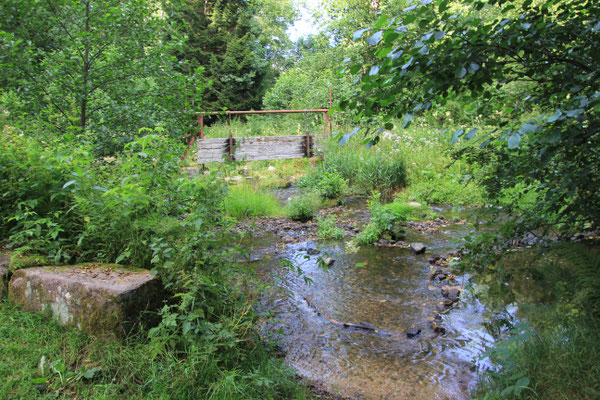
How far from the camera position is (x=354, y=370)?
2.83 m

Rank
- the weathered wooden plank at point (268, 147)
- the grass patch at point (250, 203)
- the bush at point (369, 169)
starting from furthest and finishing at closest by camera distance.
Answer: the weathered wooden plank at point (268, 147)
the bush at point (369, 169)
the grass patch at point (250, 203)

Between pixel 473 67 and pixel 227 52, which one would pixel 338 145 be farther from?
pixel 227 52

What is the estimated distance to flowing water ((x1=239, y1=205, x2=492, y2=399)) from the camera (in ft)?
8.80

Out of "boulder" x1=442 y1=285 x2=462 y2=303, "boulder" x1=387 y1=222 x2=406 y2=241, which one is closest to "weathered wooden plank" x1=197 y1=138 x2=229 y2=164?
"boulder" x1=387 y1=222 x2=406 y2=241

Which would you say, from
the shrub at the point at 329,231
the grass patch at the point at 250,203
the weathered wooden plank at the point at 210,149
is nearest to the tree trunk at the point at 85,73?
the grass patch at the point at 250,203

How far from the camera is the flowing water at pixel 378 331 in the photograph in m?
2.68

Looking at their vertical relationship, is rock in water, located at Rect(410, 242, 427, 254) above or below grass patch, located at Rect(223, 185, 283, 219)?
below

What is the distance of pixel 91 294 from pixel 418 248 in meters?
4.32

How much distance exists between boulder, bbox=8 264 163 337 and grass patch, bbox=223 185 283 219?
452 centimetres

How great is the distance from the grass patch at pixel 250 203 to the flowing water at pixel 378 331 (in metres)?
2.32

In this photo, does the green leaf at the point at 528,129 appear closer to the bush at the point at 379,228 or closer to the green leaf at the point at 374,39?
the green leaf at the point at 374,39

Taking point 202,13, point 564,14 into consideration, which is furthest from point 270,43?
point 564,14

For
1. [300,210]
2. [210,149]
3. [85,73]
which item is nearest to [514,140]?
[85,73]

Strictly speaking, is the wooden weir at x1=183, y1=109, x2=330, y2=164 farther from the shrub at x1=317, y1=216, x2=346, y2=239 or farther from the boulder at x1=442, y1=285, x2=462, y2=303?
the boulder at x1=442, y1=285, x2=462, y2=303
